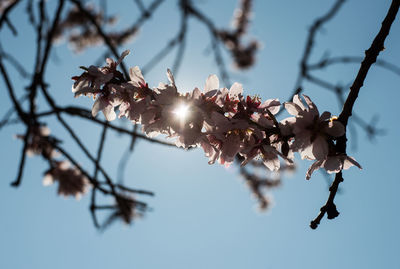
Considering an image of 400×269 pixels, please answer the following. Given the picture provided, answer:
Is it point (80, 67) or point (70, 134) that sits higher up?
point (70, 134)

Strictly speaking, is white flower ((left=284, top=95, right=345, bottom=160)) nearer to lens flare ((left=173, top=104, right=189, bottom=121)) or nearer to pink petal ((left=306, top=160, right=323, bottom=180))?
pink petal ((left=306, top=160, right=323, bottom=180))

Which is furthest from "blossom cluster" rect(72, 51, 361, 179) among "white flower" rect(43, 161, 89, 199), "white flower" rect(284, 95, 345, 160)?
"white flower" rect(43, 161, 89, 199)

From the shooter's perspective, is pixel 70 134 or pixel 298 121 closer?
pixel 298 121

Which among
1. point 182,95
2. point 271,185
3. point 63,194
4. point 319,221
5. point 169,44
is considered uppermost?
point 271,185

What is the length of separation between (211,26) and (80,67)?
266 centimetres

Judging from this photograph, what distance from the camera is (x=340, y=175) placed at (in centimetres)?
110

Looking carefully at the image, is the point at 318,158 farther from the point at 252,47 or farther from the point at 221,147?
the point at 252,47

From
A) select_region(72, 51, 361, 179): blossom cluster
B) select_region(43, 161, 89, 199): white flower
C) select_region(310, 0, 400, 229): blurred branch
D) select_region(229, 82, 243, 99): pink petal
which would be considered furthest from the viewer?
select_region(43, 161, 89, 199): white flower

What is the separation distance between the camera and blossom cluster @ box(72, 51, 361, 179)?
1159 millimetres

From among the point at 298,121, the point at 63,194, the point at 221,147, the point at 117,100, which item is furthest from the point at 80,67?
the point at 63,194

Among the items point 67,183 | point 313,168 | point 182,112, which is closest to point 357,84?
point 313,168

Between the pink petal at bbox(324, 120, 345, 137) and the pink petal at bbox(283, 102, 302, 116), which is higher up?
the pink petal at bbox(283, 102, 302, 116)

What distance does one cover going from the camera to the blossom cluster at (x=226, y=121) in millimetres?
1159

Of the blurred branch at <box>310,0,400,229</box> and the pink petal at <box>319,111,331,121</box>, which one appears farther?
the pink petal at <box>319,111,331,121</box>
